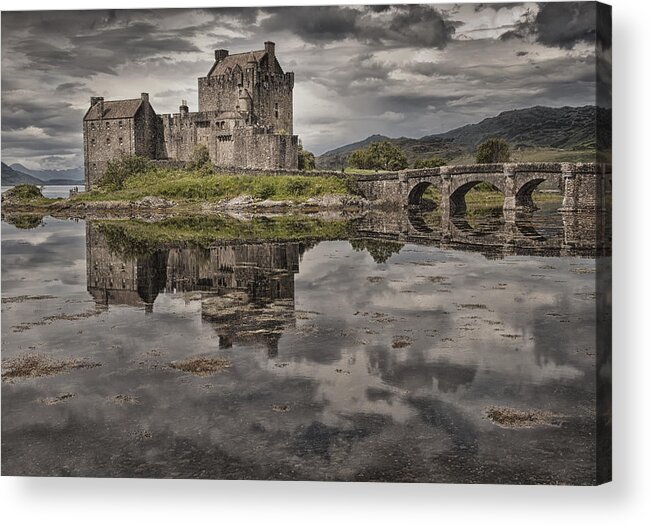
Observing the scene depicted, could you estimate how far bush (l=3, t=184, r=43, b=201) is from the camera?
982 centimetres

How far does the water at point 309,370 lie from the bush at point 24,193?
1.68 ft

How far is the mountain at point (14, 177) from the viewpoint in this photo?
9.75 metres

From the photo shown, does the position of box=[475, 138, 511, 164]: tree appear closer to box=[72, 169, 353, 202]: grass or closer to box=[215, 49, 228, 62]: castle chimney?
box=[72, 169, 353, 202]: grass

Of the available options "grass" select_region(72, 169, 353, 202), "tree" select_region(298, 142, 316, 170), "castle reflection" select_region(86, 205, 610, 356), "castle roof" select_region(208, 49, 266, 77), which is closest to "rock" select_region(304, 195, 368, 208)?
"grass" select_region(72, 169, 353, 202)

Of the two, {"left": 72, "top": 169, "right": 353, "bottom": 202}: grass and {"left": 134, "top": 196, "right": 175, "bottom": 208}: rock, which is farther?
{"left": 134, "top": 196, "right": 175, "bottom": 208}: rock

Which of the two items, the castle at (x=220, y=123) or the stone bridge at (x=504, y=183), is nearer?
the stone bridge at (x=504, y=183)

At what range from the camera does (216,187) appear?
54.5ft

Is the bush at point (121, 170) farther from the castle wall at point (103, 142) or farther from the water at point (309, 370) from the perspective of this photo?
the water at point (309, 370)

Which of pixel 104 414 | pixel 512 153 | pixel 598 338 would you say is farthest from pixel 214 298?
pixel 598 338

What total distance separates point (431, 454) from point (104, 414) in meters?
3.72

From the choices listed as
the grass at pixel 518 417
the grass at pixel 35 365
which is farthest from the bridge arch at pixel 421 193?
the grass at pixel 35 365

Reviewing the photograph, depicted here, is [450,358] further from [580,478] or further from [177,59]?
[177,59]

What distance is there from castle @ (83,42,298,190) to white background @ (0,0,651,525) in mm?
4558

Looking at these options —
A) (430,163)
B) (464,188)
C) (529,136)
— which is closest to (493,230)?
(464,188)
